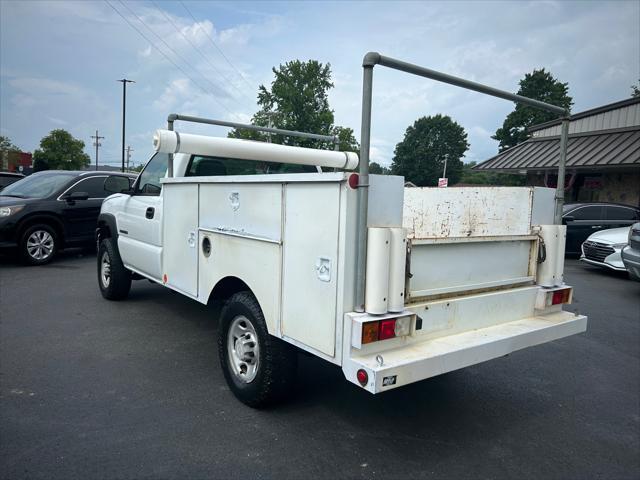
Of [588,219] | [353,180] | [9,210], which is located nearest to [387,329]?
[353,180]

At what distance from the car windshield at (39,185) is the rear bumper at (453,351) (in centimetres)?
951

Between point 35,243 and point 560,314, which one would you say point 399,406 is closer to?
point 560,314

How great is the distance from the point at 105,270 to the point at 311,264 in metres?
4.96

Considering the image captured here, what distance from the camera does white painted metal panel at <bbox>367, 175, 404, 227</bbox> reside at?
100 inches

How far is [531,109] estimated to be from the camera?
47750 mm

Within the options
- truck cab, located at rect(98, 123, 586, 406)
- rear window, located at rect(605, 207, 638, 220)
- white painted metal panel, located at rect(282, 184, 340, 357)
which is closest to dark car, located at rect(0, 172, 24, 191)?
truck cab, located at rect(98, 123, 586, 406)

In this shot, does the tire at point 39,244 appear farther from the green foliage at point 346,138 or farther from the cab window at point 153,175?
the green foliage at point 346,138

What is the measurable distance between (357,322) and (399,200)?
735 millimetres

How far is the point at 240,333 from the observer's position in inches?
140

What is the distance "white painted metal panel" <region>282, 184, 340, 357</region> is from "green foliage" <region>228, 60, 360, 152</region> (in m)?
33.6

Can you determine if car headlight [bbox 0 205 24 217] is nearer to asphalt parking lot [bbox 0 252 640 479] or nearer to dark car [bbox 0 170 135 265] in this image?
dark car [bbox 0 170 135 265]

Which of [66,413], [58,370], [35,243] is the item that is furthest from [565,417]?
[35,243]

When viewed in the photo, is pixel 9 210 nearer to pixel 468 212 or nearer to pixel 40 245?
pixel 40 245

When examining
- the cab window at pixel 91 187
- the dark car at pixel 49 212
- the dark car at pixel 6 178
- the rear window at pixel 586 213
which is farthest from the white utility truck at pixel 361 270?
the dark car at pixel 6 178
